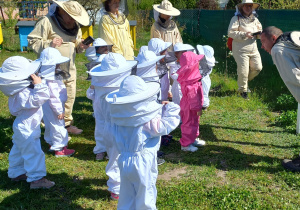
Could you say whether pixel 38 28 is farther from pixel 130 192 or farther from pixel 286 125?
pixel 286 125

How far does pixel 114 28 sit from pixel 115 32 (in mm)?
73

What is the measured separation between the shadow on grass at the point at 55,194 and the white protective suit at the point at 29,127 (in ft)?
0.73

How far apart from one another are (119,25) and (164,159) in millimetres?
2584

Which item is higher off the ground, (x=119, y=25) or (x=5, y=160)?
(x=119, y=25)

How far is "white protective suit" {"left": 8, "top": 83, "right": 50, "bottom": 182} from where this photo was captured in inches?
160

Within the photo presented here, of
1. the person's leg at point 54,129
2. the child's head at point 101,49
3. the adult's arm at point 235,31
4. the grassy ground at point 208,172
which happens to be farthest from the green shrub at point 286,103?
the person's leg at point 54,129

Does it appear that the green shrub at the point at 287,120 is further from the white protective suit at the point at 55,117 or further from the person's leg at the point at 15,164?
the person's leg at the point at 15,164

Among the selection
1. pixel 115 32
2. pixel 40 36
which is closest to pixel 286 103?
pixel 115 32

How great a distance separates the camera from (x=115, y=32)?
6.07 m

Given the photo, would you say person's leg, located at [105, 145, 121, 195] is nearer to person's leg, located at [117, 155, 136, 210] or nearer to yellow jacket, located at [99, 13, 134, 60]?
person's leg, located at [117, 155, 136, 210]

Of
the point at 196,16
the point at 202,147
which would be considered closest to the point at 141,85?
the point at 202,147

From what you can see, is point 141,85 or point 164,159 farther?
point 164,159

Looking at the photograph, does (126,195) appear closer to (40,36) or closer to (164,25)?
(40,36)

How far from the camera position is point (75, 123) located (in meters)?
6.96
